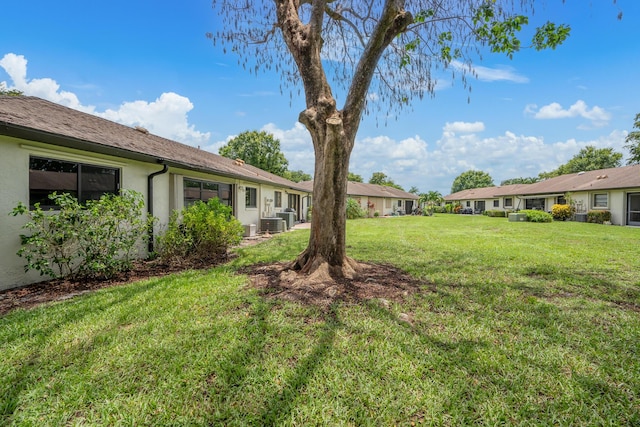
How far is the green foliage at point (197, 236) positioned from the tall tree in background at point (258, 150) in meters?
35.6

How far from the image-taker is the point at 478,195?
45.2m

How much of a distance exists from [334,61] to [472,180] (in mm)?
74190

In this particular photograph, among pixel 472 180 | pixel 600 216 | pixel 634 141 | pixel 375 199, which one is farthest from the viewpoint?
pixel 472 180

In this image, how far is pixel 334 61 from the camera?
278 inches

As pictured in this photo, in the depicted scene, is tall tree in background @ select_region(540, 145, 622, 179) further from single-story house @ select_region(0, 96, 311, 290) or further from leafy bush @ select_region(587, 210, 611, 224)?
single-story house @ select_region(0, 96, 311, 290)

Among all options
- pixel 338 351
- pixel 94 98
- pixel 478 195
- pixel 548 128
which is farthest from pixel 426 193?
pixel 338 351

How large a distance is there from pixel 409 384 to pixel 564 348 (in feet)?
6.22

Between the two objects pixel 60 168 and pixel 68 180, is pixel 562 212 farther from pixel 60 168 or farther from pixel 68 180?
pixel 60 168

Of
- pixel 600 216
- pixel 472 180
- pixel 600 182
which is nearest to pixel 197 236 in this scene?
pixel 600 216

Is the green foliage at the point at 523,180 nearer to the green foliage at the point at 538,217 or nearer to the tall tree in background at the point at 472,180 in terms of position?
the tall tree in background at the point at 472,180

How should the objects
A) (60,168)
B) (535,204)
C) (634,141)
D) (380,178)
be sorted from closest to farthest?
1. (60,168)
2. (634,141)
3. (535,204)
4. (380,178)

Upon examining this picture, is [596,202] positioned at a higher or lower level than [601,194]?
lower

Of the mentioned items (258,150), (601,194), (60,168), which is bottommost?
(60,168)

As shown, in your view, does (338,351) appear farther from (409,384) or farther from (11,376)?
(11,376)
